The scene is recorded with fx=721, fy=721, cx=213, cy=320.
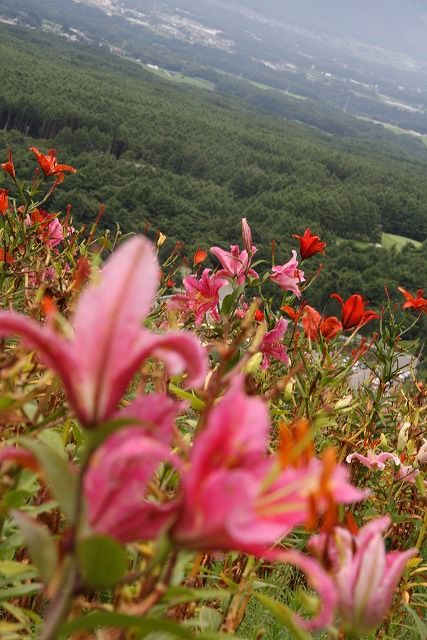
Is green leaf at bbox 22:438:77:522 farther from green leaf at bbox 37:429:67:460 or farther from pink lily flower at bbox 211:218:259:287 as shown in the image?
pink lily flower at bbox 211:218:259:287

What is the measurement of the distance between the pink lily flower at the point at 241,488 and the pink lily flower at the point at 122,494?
18 mm

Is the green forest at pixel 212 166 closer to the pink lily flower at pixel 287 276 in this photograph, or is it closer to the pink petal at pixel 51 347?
the pink lily flower at pixel 287 276

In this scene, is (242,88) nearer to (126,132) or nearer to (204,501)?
(126,132)

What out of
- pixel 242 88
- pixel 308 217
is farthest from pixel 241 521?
pixel 242 88

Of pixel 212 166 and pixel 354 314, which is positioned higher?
pixel 354 314

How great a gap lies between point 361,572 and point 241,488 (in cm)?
22

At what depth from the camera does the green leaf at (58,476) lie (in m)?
0.43

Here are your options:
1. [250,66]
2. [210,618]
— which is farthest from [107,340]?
[250,66]

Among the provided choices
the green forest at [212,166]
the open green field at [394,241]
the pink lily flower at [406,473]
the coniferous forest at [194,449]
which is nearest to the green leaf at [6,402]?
the coniferous forest at [194,449]

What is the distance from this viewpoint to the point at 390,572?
61 cm

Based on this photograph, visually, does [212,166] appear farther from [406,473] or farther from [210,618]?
[210,618]

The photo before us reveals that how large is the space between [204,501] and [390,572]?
0.25 m

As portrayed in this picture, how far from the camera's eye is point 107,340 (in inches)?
17.6

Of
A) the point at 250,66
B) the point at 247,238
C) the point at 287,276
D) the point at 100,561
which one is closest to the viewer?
the point at 100,561
